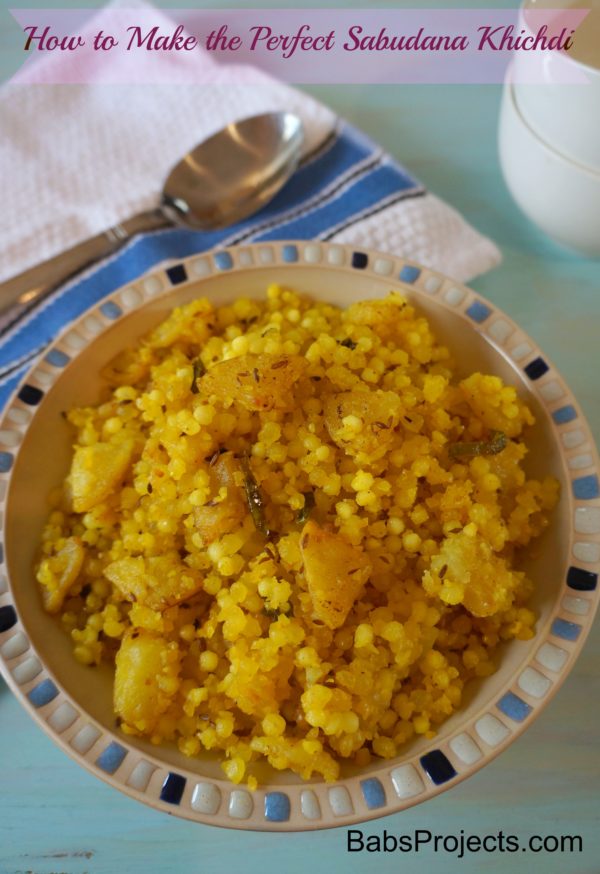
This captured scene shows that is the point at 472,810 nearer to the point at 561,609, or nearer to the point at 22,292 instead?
the point at 561,609

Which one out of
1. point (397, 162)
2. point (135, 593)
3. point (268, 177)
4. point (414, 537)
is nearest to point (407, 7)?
point (397, 162)

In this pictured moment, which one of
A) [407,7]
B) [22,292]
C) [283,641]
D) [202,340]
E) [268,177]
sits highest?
[407,7]

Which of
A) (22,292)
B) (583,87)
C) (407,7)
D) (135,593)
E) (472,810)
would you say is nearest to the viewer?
(135,593)

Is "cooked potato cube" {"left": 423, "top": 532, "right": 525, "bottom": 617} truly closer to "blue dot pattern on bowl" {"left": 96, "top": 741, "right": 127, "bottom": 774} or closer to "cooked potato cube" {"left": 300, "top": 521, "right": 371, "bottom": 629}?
"cooked potato cube" {"left": 300, "top": 521, "right": 371, "bottom": 629}

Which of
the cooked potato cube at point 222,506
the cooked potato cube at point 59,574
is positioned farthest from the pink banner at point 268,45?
the cooked potato cube at point 59,574

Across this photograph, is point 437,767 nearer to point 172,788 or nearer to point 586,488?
point 172,788

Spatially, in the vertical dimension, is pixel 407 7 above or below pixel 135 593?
above

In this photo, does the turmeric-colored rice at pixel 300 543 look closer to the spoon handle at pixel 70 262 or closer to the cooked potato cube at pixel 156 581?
the cooked potato cube at pixel 156 581

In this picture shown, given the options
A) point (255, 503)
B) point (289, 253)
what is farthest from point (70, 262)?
point (255, 503)
